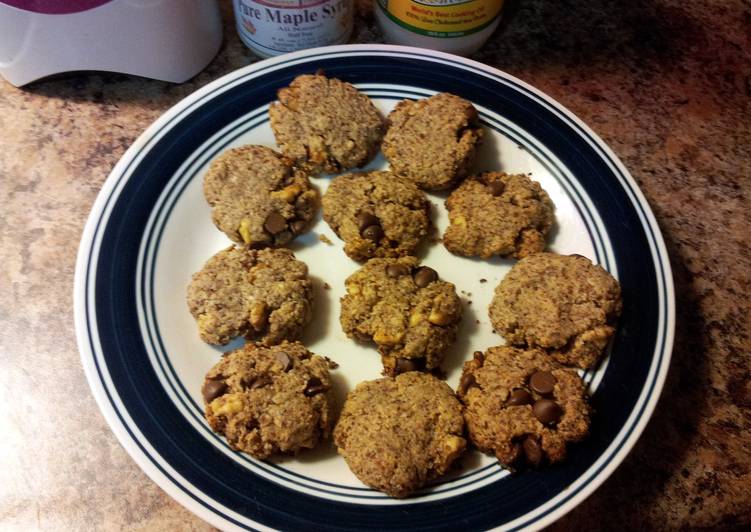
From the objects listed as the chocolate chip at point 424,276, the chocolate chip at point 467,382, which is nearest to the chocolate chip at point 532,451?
the chocolate chip at point 467,382

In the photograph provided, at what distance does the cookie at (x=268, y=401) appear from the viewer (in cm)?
100

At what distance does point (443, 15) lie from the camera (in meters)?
1.29

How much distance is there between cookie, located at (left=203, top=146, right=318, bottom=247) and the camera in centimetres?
118

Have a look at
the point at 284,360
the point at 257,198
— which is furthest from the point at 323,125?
the point at 284,360

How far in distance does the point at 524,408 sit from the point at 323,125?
642 millimetres

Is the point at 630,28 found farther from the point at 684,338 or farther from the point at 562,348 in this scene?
the point at 562,348

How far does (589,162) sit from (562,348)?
0.39m

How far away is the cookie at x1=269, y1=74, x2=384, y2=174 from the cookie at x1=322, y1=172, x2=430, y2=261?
0.06 m

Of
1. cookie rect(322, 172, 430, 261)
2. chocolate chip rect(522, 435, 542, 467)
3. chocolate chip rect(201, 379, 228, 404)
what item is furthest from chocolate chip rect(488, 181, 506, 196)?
chocolate chip rect(201, 379, 228, 404)

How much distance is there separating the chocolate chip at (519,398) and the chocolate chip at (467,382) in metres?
0.07

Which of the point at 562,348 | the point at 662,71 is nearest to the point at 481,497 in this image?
the point at 562,348

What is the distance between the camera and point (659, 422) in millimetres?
1198

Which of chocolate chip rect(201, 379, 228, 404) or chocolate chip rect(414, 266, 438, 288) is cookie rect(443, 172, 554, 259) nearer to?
chocolate chip rect(414, 266, 438, 288)

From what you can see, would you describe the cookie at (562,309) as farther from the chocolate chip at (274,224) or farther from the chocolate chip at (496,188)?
the chocolate chip at (274,224)
